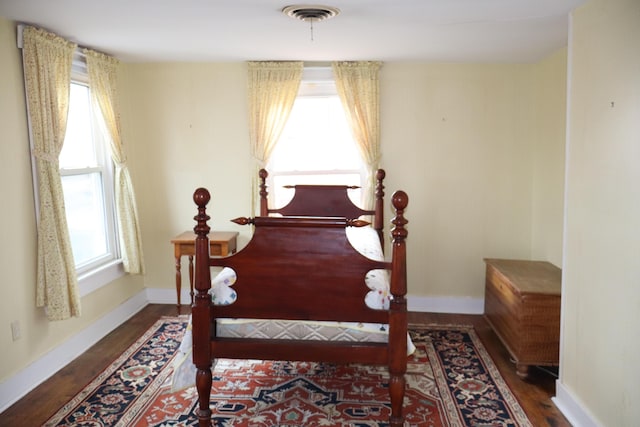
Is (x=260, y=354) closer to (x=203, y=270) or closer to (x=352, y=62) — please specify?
(x=203, y=270)

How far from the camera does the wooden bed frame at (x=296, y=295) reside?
2.29 m

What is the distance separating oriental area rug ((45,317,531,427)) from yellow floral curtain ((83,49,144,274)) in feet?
2.87

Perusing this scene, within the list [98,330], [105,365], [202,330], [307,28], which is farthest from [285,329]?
[98,330]

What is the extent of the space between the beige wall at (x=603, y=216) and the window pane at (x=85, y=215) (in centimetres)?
328

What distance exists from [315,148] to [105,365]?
238 centimetres

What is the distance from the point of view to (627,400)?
211 cm

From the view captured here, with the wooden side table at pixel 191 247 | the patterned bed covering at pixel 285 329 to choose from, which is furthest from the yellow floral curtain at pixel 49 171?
the patterned bed covering at pixel 285 329

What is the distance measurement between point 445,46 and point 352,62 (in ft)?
2.84

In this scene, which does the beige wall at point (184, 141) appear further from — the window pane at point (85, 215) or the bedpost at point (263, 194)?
the window pane at point (85, 215)

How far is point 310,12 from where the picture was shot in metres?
2.64

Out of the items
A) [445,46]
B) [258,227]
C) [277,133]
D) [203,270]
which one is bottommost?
[203,270]

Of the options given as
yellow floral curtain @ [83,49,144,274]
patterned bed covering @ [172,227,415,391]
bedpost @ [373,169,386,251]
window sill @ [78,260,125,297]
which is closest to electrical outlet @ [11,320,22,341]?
window sill @ [78,260,125,297]

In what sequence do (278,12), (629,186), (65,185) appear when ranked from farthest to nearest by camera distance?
1. (65,185)
2. (278,12)
3. (629,186)

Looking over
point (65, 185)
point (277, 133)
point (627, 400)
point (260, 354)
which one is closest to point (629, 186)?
point (627, 400)
